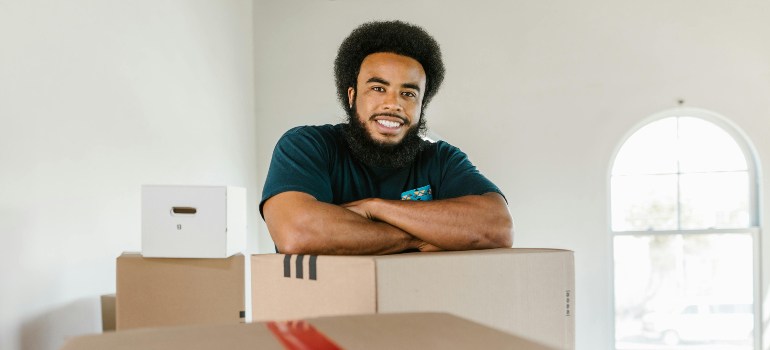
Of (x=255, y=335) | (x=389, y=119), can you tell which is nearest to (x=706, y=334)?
(x=389, y=119)

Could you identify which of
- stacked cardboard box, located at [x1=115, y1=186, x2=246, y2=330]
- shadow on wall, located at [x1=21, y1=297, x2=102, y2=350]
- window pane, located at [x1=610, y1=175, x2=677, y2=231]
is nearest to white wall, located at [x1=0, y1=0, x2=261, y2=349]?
shadow on wall, located at [x1=21, y1=297, x2=102, y2=350]

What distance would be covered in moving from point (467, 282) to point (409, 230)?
0.32 metres

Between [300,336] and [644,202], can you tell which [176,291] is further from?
[644,202]

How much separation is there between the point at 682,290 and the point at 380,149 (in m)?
3.42

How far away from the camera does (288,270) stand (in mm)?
869

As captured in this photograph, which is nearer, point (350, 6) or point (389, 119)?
point (389, 119)

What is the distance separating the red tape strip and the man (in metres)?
0.50

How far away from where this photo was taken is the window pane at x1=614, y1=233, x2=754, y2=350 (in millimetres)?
3893

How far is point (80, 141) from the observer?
1.78 metres

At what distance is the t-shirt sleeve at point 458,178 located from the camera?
1.33 meters

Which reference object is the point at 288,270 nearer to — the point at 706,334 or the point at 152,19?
the point at 152,19

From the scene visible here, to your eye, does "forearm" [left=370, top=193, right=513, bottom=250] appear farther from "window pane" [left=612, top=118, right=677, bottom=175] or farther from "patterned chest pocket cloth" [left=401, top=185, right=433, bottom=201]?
"window pane" [left=612, top=118, right=677, bottom=175]

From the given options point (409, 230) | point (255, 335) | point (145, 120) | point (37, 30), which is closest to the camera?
point (255, 335)

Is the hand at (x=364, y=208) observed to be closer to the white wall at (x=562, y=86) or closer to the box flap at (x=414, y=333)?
the box flap at (x=414, y=333)
